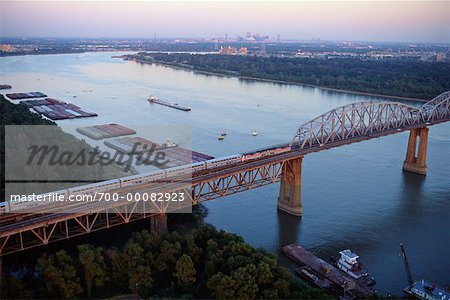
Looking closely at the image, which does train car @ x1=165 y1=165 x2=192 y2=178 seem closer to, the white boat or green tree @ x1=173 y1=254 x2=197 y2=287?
green tree @ x1=173 y1=254 x2=197 y2=287

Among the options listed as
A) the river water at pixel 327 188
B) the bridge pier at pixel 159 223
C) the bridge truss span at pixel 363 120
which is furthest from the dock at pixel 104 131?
the bridge pier at pixel 159 223

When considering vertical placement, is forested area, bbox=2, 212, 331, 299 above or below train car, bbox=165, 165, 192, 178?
below

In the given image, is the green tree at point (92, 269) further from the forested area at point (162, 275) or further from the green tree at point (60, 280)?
the green tree at point (60, 280)

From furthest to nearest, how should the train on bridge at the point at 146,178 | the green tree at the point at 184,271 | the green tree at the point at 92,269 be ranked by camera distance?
1. the train on bridge at the point at 146,178
2. the green tree at the point at 184,271
3. the green tree at the point at 92,269

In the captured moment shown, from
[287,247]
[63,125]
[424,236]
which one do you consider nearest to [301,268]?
[287,247]

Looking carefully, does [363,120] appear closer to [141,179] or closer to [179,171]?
[179,171]

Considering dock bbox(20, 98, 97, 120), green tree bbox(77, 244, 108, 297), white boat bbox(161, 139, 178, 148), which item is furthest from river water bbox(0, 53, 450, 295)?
green tree bbox(77, 244, 108, 297)

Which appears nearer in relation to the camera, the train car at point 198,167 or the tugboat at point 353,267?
the tugboat at point 353,267

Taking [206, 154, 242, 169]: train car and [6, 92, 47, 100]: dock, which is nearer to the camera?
[206, 154, 242, 169]: train car
